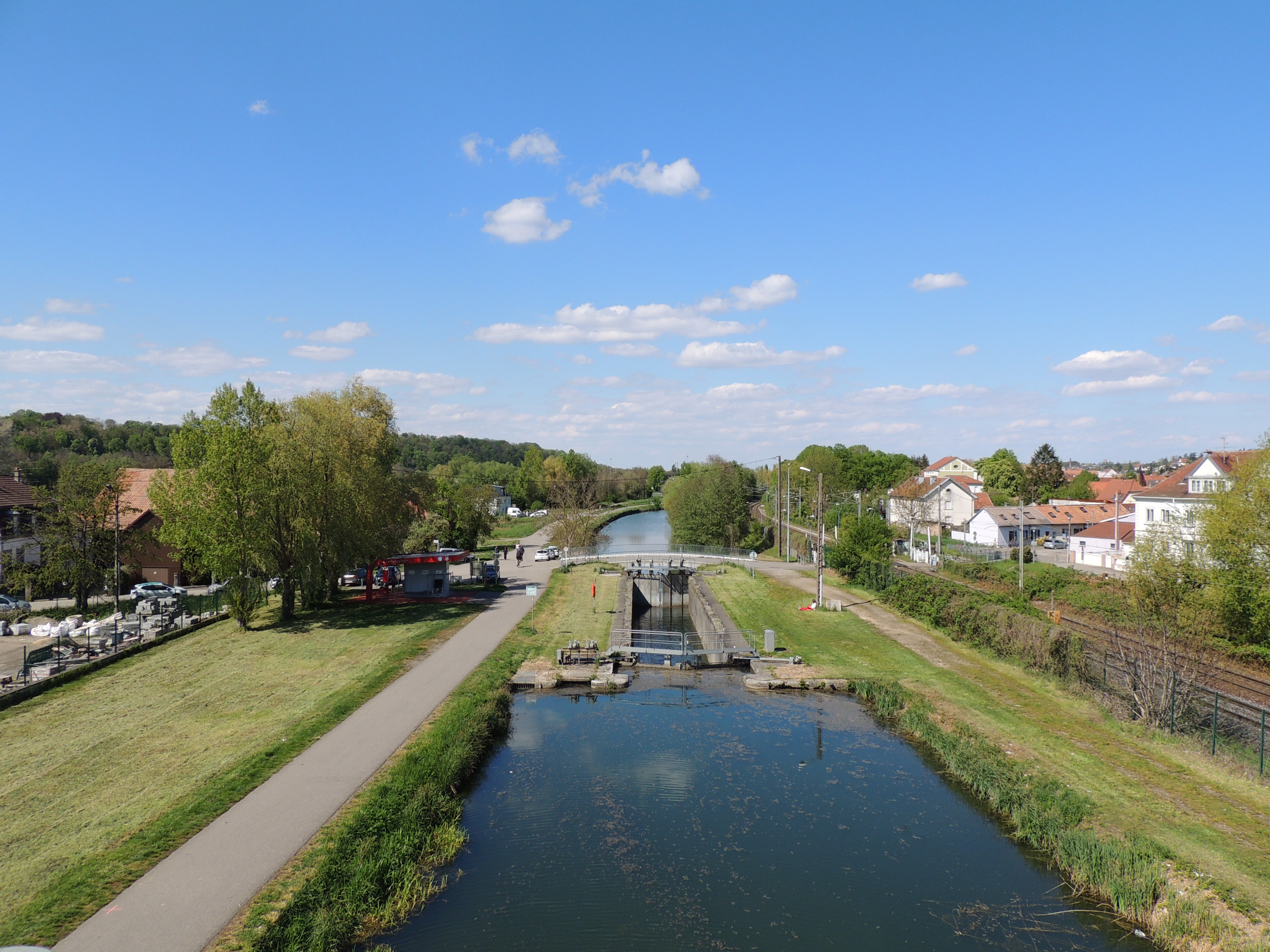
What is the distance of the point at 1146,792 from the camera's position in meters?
15.0

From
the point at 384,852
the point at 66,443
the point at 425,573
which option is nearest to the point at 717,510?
the point at 425,573

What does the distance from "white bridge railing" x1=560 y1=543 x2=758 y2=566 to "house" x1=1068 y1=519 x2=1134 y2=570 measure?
25.3 meters

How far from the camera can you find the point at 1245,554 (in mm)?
28297

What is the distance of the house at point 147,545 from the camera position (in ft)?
135

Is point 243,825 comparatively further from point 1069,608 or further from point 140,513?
point 1069,608

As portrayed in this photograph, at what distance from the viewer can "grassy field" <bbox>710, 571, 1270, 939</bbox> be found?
500 inches

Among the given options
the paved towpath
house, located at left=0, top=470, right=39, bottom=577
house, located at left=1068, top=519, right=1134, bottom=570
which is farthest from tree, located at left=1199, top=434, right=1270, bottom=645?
house, located at left=0, top=470, right=39, bottom=577

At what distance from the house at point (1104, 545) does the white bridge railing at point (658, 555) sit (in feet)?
82.9

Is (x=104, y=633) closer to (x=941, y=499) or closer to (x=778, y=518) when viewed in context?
(x=778, y=518)

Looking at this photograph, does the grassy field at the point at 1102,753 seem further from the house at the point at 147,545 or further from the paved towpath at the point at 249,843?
the house at the point at 147,545

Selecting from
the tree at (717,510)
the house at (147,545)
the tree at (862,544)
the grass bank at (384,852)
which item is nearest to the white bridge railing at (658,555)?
the tree at (717,510)

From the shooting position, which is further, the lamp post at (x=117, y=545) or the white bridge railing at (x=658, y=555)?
the white bridge railing at (x=658, y=555)

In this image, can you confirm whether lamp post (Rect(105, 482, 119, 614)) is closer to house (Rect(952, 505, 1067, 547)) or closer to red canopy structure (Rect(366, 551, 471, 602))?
red canopy structure (Rect(366, 551, 471, 602))

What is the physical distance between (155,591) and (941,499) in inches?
2970
